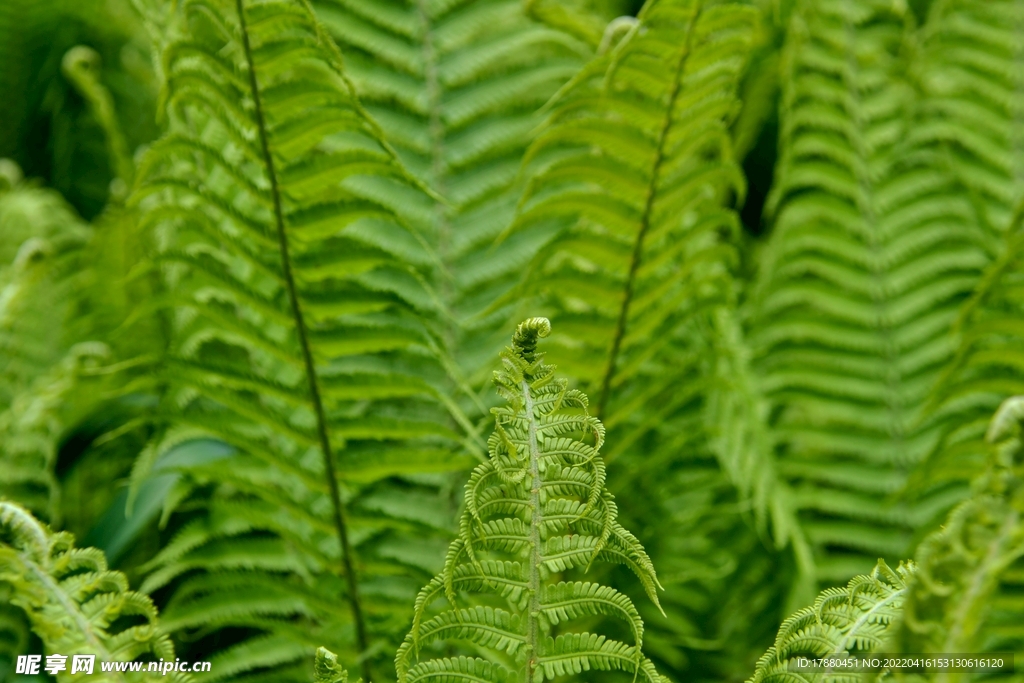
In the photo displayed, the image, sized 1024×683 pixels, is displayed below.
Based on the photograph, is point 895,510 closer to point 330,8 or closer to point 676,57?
point 676,57

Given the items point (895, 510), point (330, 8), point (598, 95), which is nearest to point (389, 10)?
point (330, 8)

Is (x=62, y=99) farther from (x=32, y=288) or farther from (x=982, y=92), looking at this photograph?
(x=982, y=92)

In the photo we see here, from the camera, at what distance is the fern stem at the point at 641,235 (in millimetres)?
910

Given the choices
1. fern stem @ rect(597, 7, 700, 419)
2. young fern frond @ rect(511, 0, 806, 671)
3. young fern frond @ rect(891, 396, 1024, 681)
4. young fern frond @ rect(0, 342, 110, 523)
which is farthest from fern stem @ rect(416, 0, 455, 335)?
young fern frond @ rect(891, 396, 1024, 681)

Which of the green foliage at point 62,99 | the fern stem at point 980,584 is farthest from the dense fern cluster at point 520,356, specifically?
the green foliage at point 62,99

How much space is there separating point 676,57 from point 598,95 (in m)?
0.09

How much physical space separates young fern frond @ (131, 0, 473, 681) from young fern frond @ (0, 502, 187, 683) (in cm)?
25

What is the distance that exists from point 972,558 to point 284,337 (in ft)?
2.69

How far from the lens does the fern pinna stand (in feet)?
2.00

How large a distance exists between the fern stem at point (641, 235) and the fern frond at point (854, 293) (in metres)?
0.43

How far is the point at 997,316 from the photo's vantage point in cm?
100

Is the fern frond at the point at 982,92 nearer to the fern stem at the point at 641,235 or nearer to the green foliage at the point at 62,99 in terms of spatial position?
the fern stem at the point at 641,235

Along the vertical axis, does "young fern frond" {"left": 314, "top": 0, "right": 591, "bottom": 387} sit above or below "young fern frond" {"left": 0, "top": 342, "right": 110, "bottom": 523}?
above

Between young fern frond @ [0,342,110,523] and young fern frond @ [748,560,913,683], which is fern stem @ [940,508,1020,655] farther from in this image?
young fern frond @ [0,342,110,523]
